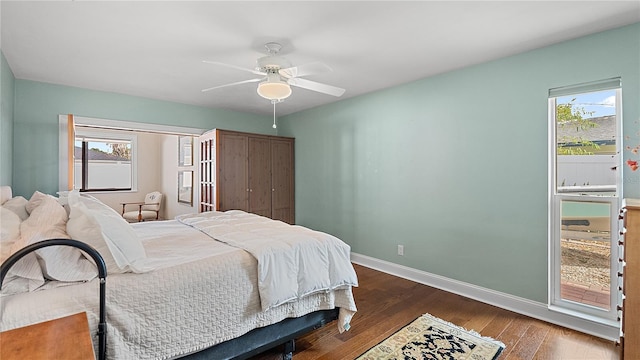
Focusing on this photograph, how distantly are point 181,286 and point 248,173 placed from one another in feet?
10.3

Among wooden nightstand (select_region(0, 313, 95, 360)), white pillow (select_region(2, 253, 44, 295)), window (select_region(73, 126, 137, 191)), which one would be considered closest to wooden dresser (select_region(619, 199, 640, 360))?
wooden nightstand (select_region(0, 313, 95, 360))

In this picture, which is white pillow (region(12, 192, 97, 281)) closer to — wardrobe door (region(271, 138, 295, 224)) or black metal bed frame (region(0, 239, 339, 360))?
black metal bed frame (region(0, 239, 339, 360))

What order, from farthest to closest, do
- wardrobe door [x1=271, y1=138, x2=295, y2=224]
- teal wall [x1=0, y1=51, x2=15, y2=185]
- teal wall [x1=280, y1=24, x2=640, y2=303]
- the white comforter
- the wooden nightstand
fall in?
1. wardrobe door [x1=271, y1=138, x2=295, y2=224]
2. teal wall [x1=0, y1=51, x2=15, y2=185]
3. teal wall [x1=280, y1=24, x2=640, y2=303]
4. the white comforter
5. the wooden nightstand

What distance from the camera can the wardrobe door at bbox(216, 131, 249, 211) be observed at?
4.34 m

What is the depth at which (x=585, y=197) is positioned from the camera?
2.51m

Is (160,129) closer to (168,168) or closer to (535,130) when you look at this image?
(168,168)

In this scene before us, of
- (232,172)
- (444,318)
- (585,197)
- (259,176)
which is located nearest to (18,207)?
Answer: (232,172)

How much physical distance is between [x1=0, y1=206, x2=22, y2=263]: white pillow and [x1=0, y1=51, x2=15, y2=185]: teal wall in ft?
5.56

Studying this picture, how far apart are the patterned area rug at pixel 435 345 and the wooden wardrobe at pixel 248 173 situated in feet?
9.74

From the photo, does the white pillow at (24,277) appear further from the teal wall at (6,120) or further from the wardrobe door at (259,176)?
the wardrobe door at (259,176)

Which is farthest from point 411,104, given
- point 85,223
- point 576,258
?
point 85,223

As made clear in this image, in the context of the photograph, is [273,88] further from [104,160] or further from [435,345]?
[104,160]

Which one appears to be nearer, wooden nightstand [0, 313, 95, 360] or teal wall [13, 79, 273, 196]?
wooden nightstand [0, 313, 95, 360]

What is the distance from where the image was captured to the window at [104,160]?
20.8 ft
